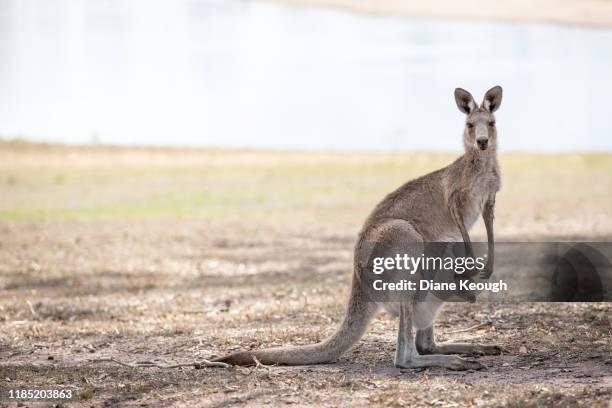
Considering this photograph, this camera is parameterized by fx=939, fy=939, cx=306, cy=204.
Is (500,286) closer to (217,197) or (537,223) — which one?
(537,223)

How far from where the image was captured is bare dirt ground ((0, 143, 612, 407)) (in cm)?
534

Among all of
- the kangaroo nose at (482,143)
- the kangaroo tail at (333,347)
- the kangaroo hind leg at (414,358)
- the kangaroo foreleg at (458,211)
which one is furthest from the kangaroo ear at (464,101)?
the kangaroo hind leg at (414,358)

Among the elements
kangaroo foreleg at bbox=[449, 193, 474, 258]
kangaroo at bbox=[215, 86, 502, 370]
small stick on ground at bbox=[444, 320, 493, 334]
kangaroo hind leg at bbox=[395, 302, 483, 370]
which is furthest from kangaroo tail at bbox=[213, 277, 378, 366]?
small stick on ground at bbox=[444, 320, 493, 334]

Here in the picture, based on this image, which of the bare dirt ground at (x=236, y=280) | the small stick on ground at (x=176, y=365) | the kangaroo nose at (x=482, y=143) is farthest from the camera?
the small stick on ground at (x=176, y=365)

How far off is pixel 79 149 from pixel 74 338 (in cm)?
1354

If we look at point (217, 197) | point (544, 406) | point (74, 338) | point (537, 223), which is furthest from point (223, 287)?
point (217, 197)

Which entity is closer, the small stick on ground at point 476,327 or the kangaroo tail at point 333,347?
the kangaroo tail at point 333,347

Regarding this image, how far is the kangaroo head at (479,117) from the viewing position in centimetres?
555

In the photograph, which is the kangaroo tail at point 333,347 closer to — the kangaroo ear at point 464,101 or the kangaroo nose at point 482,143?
the kangaroo nose at point 482,143

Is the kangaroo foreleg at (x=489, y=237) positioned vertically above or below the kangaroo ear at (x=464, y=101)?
below

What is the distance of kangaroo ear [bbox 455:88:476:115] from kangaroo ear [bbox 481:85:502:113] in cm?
7

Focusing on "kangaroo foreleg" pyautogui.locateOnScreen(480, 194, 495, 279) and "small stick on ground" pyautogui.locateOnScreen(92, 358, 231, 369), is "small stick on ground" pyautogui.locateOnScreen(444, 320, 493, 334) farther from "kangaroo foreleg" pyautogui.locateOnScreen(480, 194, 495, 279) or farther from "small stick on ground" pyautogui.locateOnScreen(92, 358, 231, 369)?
"small stick on ground" pyautogui.locateOnScreen(92, 358, 231, 369)

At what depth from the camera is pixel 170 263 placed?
1136 cm

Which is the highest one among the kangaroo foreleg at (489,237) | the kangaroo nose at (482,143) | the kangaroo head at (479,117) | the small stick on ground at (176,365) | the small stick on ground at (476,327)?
the kangaroo head at (479,117)
